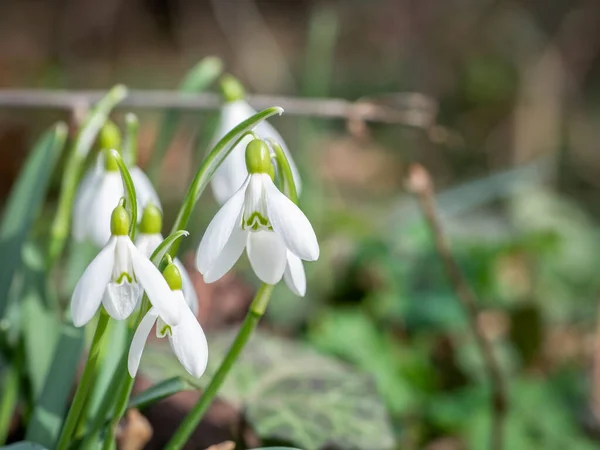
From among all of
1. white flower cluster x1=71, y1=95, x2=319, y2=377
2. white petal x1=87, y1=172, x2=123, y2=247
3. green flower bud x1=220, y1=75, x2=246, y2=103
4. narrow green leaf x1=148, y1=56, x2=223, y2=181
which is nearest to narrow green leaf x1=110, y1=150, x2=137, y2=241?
white flower cluster x1=71, y1=95, x2=319, y2=377

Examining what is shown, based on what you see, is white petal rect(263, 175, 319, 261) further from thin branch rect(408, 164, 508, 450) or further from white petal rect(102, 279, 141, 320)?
thin branch rect(408, 164, 508, 450)

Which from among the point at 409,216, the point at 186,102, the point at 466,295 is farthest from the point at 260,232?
the point at 409,216

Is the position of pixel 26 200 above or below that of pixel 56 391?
above

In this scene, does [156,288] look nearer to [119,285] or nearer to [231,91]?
[119,285]

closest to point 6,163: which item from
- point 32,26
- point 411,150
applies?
point 411,150

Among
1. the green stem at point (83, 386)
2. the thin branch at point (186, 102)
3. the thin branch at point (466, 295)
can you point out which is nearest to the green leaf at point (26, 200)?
the thin branch at point (186, 102)

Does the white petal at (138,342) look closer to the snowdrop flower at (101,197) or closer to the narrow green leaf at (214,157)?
the narrow green leaf at (214,157)
